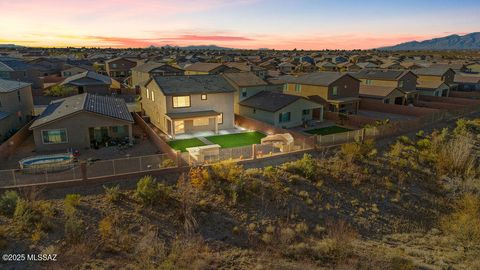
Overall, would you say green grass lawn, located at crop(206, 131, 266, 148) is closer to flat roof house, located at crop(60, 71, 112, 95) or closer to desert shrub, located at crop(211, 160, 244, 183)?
desert shrub, located at crop(211, 160, 244, 183)

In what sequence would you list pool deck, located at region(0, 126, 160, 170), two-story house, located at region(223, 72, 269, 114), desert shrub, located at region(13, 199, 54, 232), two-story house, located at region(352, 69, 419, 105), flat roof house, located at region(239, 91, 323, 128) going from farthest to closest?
two-story house, located at region(352, 69, 419, 105)
two-story house, located at region(223, 72, 269, 114)
flat roof house, located at region(239, 91, 323, 128)
pool deck, located at region(0, 126, 160, 170)
desert shrub, located at region(13, 199, 54, 232)

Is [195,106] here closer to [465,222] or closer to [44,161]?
[44,161]

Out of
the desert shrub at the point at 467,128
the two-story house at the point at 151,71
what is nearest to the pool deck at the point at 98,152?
the desert shrub at the point at 467,128

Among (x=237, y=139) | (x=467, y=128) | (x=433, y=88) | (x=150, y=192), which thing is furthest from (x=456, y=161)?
(x=433, y=88)

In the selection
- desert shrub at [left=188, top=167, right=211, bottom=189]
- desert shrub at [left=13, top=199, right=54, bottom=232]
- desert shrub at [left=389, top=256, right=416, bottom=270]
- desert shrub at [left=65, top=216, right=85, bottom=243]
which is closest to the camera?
desert shrub at [left=389, top=256, right=416, bottom=270]

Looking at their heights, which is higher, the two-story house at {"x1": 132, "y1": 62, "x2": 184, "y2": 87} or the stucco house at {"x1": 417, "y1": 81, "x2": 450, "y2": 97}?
the two-story house at {"x1": 132, "y1": 62, "x2": 184, "y2": 87}

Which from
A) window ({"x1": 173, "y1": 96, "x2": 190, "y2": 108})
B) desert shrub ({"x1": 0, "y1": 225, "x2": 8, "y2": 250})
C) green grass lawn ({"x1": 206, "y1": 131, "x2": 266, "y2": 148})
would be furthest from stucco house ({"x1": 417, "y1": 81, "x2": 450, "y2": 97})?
desert shrub ({"x1": 0, "y1": 225, "x2": 8, "y2": 250})
